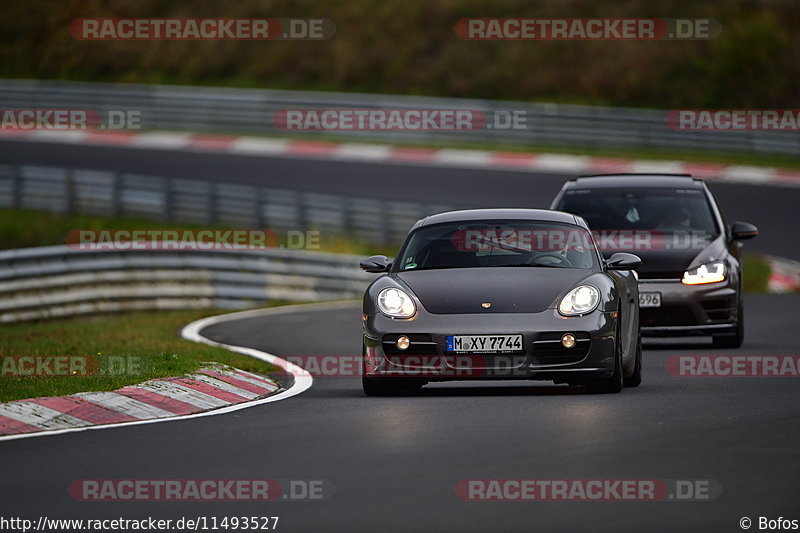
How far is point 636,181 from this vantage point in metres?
16.7

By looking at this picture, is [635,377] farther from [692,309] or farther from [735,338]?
[735,338]

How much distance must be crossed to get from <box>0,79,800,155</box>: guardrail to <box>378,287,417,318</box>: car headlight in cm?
2826

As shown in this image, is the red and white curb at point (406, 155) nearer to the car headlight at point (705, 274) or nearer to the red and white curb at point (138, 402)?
the car headlight at point (705, 274)

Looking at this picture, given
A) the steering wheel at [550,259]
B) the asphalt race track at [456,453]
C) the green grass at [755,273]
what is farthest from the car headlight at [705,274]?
the green grass at [755,273]

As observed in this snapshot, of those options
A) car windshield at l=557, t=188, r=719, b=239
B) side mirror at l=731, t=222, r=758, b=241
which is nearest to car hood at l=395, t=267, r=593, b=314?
side mirror at l=731, t=222, r=758, b=241

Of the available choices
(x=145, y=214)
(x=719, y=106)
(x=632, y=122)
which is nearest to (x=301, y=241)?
(x=145, y=214)

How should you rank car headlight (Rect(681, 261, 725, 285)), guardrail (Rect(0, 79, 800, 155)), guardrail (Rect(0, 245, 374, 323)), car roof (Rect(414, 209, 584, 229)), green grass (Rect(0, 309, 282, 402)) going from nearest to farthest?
green grass (Rect(0, 309, 282, 402)), car roof (Rect(414, 209, 584, 229)), car headlight (Rect(681, 261, 725, 285)), guardrail (Rect(0, 245, 374, 323)), guardrail (Rect(0, 79, 800, 155))

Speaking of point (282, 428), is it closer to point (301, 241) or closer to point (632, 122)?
point (301, 241)

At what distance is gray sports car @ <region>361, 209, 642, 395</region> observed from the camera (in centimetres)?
1094

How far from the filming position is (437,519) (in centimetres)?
695

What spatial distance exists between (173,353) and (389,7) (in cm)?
3742

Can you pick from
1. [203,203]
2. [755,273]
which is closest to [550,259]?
[755,273]

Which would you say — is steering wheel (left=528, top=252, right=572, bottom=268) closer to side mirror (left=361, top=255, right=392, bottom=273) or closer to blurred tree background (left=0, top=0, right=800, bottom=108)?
side mirror (left=361, top=255, right=392, bottom=273)

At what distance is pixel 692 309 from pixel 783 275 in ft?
37.6
